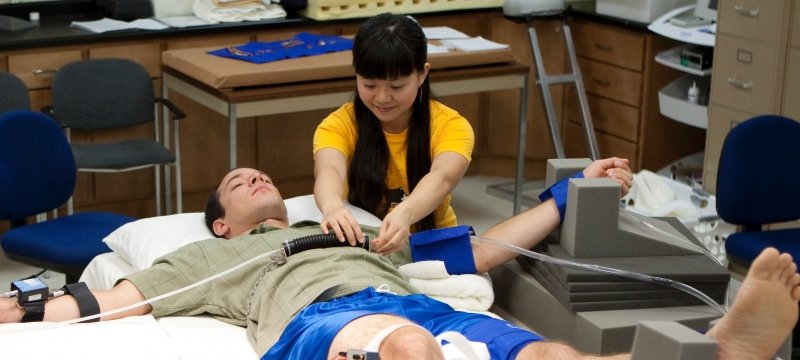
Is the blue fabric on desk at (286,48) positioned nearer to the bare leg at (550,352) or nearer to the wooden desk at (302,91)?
the wooden desk at (302,91)

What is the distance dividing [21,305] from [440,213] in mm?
1011

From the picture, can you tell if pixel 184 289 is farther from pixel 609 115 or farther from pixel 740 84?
pixel 609 115

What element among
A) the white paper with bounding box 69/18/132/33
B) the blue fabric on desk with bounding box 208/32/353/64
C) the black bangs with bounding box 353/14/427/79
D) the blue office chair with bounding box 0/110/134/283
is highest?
the black bangs with bounding box 353/14/427/79

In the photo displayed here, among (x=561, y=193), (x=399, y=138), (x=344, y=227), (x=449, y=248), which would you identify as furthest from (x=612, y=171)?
(x=344, y=227)

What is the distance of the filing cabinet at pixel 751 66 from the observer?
13.2ft

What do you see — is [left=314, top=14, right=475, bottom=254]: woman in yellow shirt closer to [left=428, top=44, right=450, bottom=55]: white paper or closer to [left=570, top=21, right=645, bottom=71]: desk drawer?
[left=428, top=44, right=450, bottom=55]: white paper

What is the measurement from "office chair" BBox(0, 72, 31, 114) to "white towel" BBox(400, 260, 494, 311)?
6.28ft

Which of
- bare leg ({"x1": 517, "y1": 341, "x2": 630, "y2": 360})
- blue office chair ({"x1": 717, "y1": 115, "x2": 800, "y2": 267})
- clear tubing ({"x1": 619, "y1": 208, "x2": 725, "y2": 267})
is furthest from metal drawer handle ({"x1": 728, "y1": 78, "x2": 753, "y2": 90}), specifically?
bare leg ({"x1": 517, "y1": 341, "x2": 630, "y2": 360})

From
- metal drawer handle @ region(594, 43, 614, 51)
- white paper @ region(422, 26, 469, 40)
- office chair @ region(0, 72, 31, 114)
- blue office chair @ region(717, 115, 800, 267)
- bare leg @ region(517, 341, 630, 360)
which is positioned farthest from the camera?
metal drawer handle @ region(594, 43, 614, 51)

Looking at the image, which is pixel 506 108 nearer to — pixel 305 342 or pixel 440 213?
pixel 440 213

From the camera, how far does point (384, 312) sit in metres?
2.23

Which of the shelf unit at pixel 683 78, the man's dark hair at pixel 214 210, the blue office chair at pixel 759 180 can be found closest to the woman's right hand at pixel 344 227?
the man's dark hair at pixel 214 210

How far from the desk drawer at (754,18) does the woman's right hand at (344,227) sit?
2.17 m

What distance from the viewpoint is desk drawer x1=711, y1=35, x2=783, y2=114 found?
13.5ft
